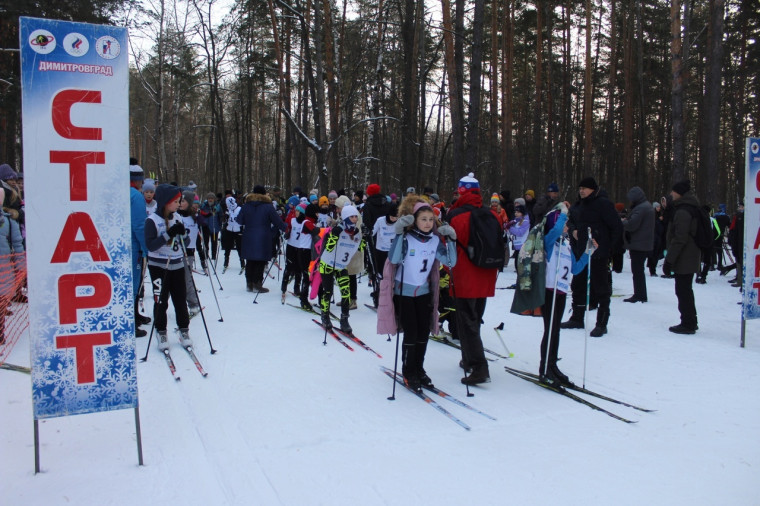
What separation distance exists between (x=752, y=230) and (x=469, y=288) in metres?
4.33

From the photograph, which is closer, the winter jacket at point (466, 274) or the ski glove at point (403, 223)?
the ski glove at point (403, 223)

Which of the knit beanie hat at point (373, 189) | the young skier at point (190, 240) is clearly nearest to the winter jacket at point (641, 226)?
the knit beanie hat at point (373, 189)

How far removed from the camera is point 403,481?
3406mm

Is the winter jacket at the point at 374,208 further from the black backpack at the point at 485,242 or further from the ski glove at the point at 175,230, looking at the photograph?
the black backpack at the point at 485,242

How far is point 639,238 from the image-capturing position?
33.4ft

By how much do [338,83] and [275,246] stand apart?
851cm

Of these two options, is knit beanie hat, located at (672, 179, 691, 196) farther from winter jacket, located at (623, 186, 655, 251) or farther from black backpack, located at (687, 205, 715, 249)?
winter jacket, located at (623, 186, 655, 251)

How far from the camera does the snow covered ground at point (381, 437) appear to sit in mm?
3285

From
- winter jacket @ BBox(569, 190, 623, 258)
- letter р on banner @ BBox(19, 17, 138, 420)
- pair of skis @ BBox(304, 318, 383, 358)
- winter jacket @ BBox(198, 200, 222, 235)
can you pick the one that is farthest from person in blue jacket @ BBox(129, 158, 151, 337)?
winter jacket @ BBox(198, 200, 222, 235)

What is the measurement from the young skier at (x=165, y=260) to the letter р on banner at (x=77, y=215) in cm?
257

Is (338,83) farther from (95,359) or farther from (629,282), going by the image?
(95,359)

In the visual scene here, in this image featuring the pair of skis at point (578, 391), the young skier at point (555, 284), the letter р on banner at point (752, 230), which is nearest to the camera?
the pair of skis at point (578, 391)

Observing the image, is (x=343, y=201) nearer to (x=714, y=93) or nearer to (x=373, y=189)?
(x=373, y=189)

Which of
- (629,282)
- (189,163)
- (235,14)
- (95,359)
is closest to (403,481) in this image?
(95,359)
